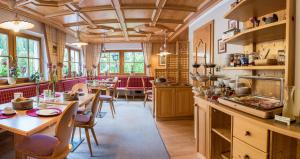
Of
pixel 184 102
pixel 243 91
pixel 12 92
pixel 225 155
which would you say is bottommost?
pixel 225 155

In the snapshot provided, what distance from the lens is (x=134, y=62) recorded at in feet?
28.1

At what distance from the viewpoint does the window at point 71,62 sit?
21.7ft

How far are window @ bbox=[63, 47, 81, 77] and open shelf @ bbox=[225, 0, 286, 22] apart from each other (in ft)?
18.6

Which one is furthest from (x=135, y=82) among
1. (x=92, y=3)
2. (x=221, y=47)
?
(x=221, y=47)

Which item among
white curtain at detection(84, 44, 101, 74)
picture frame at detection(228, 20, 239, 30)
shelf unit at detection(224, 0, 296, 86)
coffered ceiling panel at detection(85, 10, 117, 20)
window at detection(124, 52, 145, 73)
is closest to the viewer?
shelf unit at detection(224, 0, 296, 86)

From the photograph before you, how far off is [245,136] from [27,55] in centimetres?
487

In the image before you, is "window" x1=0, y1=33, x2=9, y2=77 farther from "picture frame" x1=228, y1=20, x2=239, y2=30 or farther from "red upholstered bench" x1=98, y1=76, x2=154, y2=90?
"red upholstered bench" x1=98, y1=76, x2=154, y2=90

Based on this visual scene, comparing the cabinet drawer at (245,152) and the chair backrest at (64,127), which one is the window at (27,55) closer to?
the chair backrest at (64,127)

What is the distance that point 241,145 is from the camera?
1.60m

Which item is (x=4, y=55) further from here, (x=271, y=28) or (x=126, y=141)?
(x=271, y=28)

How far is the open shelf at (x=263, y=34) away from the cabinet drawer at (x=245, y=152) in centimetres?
94

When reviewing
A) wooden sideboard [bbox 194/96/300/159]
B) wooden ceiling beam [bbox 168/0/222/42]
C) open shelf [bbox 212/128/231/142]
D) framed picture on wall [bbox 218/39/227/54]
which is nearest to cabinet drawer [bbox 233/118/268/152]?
wooden sideboard [bbox 194/96/300/159]

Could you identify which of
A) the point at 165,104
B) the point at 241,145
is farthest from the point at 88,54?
the point at 241,145

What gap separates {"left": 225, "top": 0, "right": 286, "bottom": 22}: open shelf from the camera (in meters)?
1.67
